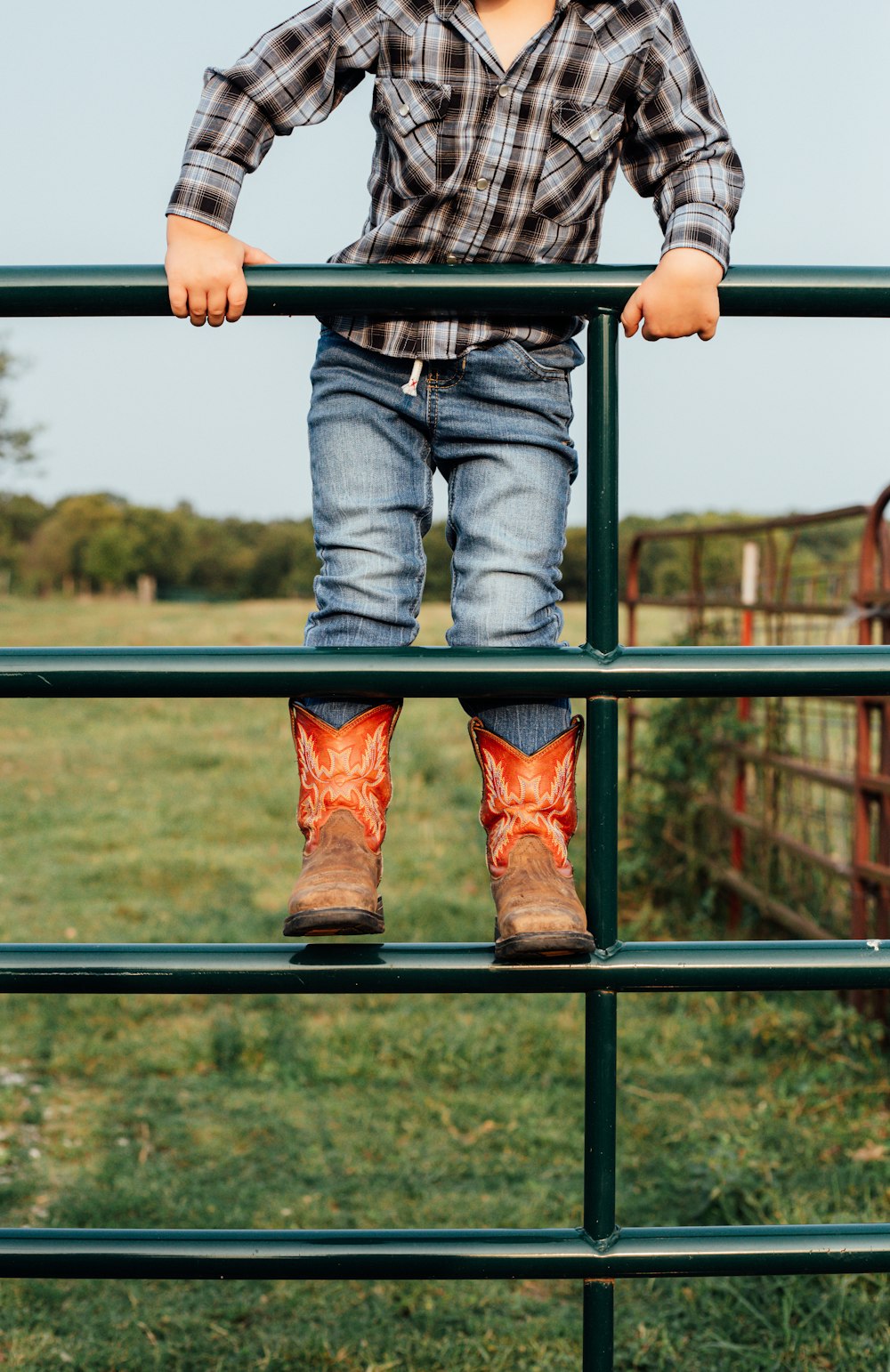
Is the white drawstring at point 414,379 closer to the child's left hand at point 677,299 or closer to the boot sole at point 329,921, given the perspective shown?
the child's left hand at point 677,299

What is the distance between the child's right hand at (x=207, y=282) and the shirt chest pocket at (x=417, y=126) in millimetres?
299

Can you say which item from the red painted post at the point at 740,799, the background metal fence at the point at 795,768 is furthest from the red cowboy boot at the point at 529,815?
the red painted post at the point at 740,799

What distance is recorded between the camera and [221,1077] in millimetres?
3557

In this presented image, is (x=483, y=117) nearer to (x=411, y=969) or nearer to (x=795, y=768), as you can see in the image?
(x=411, y=969)

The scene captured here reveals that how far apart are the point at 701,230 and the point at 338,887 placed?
78 centimetres

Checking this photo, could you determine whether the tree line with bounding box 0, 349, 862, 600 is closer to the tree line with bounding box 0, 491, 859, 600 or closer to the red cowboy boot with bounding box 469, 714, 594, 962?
the tree line with bounding box 0, 491, 859, 600

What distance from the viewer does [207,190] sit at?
143 centimetres

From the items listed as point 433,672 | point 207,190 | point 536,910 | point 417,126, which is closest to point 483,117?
point 417,126

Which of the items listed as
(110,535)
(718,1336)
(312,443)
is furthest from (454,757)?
(110,535)

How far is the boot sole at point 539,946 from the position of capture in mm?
1279

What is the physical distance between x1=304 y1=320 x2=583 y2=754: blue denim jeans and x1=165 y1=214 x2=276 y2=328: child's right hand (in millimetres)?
267

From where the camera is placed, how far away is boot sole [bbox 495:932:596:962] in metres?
1.28

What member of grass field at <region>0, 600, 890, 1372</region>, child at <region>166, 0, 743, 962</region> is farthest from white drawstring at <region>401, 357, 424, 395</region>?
grass field at <region>0, 600, 890, 1372</region>

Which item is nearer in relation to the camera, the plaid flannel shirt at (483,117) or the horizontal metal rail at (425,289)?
the horizontal metal rail at (425,289)
